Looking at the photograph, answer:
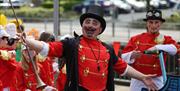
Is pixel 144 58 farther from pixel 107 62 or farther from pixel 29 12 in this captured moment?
pixel 29 12

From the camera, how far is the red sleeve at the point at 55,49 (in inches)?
167

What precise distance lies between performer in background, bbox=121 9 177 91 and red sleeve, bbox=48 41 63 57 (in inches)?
67.6

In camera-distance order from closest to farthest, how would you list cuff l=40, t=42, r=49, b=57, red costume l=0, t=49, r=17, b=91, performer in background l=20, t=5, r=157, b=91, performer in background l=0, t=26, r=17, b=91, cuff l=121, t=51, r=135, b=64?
1. cuff l=40, t=42, r=49, b=57
2. performer in background l=20, t=5, r=157, b=91
3. performer in background l=0, t=26, r=17, b=91
4. red costume l=0, t=49, r=17, b=91
5. cuff l=121, t=51, r=135, b=64

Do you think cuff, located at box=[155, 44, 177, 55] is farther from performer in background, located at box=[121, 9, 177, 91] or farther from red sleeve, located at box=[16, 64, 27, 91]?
red sleeve, located at box=[16, 64, 27, 91]

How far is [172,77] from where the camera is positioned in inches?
204

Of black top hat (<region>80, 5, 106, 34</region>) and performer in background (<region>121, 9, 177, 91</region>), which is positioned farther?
performer in background (<region>121, 9, 177, 91</region>)

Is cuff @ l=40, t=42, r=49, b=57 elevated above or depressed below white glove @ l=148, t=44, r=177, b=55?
above

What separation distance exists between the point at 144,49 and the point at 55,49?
1.98 metres

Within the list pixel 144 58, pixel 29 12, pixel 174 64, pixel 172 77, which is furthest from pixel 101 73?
pixel 29 12

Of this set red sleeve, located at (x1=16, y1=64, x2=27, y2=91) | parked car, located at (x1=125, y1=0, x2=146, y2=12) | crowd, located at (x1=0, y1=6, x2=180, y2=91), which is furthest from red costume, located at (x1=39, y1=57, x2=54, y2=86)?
parked car, located at (x1=125, y1=0, x2=146, y2=12)

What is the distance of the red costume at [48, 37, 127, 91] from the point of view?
436cm

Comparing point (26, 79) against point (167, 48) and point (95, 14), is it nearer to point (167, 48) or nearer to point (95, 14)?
point (95, 14)

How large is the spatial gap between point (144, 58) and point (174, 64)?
3.08 meters

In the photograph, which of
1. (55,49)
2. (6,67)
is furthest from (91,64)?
(6,67)
